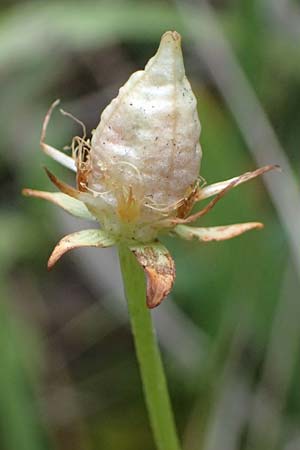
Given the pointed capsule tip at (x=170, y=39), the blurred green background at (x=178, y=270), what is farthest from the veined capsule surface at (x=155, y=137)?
the blurred green background at (x=178, y=270)

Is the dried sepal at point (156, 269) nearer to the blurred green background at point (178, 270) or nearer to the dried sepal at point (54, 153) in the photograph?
the dried sepal at point (54, 153)

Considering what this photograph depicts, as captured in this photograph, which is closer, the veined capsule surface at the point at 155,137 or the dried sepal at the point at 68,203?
the veined capsule surface at the point at 155,137

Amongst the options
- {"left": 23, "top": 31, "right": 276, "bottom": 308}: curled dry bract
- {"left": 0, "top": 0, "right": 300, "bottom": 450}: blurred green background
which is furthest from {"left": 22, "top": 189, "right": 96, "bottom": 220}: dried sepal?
{"left": 0, "top": 0, "right": 300, "bottom": 450}: blurred green background

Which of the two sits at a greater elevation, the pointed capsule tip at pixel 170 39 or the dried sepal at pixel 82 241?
the pointed capsule tip at pixel 170 39

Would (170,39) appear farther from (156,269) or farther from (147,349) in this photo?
(147,349)

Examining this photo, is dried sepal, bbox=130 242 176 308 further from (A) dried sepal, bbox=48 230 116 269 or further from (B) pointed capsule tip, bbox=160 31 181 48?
(B) pointed capsule tip, bbox=160 31 181 48

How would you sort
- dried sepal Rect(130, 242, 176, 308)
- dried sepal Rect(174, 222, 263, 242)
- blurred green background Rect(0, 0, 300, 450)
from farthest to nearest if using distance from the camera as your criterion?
blurred green background Rect(0, 0, 300, 450)
dried sepal Rect(174, 222, 263, 242)
dried sepal Rect(130, 242, 176, 308)
